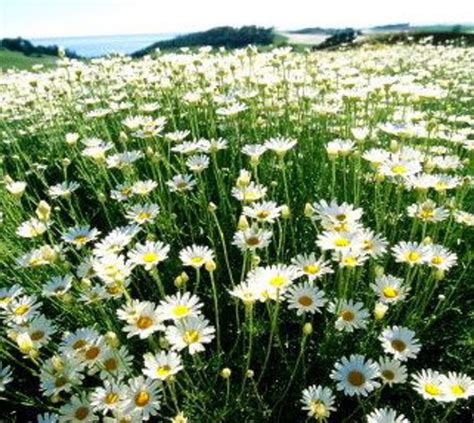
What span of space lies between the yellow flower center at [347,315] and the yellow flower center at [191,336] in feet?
2.37

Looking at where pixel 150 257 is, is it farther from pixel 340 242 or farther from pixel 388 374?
pixel 388 374

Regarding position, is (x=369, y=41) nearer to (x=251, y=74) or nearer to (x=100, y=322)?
(x=251, y=74)

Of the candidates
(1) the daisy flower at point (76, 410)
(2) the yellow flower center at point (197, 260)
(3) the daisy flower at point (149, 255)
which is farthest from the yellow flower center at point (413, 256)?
(1) the daisy flower at point (76, 410)

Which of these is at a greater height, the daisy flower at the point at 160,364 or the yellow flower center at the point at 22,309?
the daisy flower at the point at 160,364

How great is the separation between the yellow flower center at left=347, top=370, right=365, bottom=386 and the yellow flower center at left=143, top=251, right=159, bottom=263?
3.66ft

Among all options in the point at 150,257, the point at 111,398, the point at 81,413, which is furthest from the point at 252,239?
the point at 81,413

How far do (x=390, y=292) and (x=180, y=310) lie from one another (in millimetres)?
1040

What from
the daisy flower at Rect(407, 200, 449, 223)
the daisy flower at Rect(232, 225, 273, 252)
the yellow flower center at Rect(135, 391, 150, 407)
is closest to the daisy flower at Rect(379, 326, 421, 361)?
the daisy flower at Rect(232, 225, 273, 252)

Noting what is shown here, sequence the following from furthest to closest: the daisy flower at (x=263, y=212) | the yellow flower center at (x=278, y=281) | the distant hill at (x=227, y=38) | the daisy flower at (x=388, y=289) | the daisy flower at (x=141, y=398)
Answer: the distant hill at (x=227, y=38) < the daisy flower at (x=263, y=212) < the daisy flower at (x=388, y=289) < the yellow flower center at (x=278, y=281) < the daisy flower at (x=141, y=398)

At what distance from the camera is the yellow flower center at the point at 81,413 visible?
8.50ft

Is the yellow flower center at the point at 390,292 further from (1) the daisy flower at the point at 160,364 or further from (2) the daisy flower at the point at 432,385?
(1) the daisy flower at the point at 160,364

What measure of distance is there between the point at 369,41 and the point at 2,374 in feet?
116

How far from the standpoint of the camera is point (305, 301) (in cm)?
287

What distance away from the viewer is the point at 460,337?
10.8 feet
